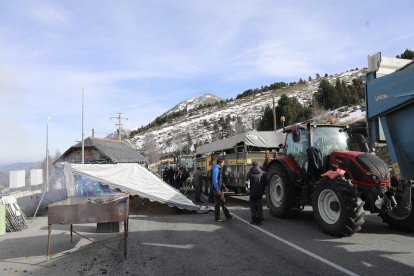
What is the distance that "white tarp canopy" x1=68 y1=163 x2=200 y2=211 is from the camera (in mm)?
13953

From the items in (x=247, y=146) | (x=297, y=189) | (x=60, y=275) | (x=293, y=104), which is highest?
(x=293, y=104)

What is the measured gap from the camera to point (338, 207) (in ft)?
28.8

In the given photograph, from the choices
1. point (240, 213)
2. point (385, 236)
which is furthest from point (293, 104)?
point (385, 236)

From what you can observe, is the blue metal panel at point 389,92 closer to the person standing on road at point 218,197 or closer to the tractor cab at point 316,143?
the tractor cab at point 316,143

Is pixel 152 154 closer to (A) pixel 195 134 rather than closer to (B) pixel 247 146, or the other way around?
(A) pixel 195 134

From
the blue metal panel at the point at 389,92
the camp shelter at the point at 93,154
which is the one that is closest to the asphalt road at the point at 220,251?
the blue metal panel at the point at 389,92

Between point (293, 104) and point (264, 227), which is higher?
point (293, 104)

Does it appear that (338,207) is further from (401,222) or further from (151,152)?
(151,152)

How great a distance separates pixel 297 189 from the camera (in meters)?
11.0

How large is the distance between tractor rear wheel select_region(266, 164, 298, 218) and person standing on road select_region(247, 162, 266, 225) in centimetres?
54

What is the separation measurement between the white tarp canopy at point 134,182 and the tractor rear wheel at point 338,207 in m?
5.52

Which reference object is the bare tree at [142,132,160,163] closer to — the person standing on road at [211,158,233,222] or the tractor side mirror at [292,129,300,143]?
the person standing on road at [211,158,233,222]

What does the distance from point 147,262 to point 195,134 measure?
10467 cm

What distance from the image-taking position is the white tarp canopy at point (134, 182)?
14.0 m
